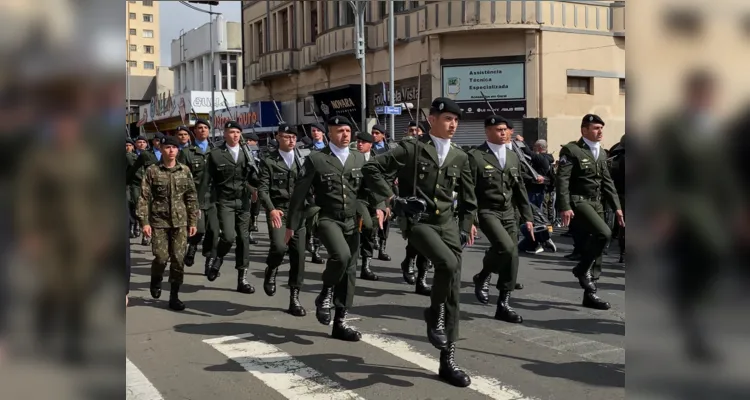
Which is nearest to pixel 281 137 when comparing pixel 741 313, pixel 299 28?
pixel 741 313

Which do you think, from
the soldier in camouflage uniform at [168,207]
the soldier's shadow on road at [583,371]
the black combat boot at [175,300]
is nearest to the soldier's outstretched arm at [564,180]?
the soldier's shadow on road at [583,371]

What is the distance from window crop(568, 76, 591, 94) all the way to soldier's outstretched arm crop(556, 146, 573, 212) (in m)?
17.7

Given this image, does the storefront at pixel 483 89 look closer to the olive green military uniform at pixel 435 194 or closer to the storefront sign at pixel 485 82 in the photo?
the storefront sign at pixel 485 82

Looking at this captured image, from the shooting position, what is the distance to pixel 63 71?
1.80m

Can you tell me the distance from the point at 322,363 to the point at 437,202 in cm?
161

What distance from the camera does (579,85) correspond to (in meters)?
24.9

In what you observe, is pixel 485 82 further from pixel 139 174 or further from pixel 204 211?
pixel 204 211

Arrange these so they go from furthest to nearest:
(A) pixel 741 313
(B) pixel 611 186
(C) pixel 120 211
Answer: (B) pixel 611 186, (C) pixel 120 211, (A) pixel 741 313

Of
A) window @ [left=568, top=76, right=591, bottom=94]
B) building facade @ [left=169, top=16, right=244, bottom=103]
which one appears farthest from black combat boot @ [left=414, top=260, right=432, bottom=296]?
building facade @ [left=169, top=16, right=244, bottom=103]

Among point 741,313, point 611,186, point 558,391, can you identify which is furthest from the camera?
point 611,186

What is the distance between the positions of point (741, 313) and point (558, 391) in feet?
11.9

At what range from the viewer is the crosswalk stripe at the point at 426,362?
198 inches

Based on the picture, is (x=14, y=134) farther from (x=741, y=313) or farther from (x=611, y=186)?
(x=611, y=186)

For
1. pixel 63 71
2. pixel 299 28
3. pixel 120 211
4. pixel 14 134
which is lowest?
pixel 120 211
